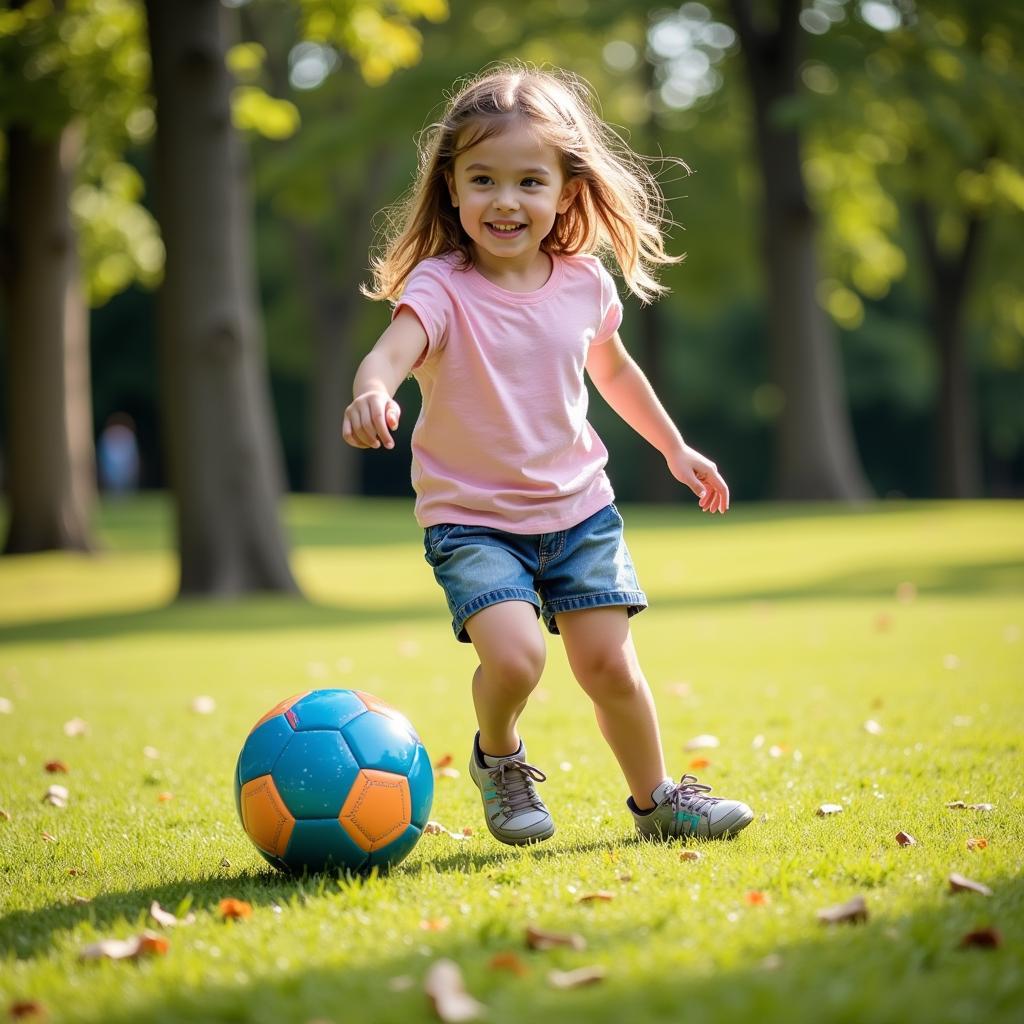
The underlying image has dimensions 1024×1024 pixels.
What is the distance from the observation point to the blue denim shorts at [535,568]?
13.6 feet

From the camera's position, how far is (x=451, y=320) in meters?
4.28

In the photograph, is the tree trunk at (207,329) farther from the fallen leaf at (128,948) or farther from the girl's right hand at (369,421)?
the fallen leaf at (128,948)

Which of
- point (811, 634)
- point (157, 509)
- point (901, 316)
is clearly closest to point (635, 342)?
point (901, 316)

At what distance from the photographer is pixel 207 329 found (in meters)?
13.5

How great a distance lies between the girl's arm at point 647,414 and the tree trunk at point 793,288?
19.5 metres

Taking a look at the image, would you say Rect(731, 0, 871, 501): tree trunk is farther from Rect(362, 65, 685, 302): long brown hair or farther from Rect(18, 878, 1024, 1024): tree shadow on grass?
Rect(18, 878, 1024, 1024): tree shadow on grass

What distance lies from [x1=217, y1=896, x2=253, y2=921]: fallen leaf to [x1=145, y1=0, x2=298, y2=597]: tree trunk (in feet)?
34.8

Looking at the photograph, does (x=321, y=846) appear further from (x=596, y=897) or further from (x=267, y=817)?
(x=596, y=897)

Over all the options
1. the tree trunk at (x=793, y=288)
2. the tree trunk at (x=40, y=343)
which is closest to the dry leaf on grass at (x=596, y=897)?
the tree trunk at (x=40, y=343)

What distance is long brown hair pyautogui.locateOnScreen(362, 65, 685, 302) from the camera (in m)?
4.39

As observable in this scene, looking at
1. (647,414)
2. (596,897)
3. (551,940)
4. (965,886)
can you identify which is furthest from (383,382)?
(965,886)

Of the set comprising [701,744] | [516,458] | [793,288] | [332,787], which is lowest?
[701,744]

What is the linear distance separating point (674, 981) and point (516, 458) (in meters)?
1.89

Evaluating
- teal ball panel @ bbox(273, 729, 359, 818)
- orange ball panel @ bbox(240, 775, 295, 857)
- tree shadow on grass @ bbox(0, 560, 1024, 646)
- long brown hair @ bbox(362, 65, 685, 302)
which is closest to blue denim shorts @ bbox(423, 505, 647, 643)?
teal ball panel @ bbox(273, 729, 359, 818)
